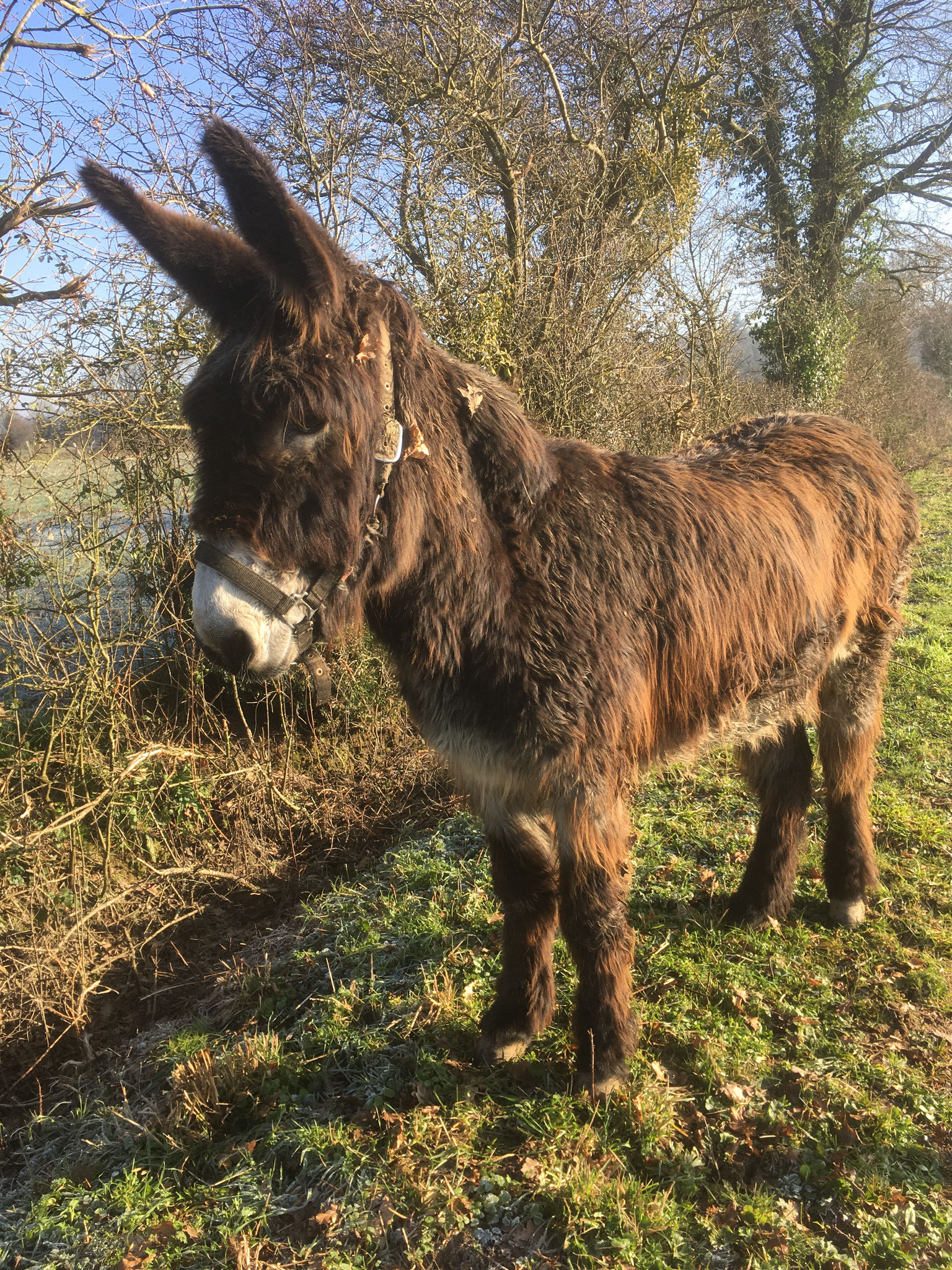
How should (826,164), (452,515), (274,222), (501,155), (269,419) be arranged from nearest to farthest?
(274,222)
(269,419)
(452,515)
(501,155)
(826,164)

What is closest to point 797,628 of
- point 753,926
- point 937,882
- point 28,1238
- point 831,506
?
point 831,506

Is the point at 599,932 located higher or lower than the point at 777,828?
higher

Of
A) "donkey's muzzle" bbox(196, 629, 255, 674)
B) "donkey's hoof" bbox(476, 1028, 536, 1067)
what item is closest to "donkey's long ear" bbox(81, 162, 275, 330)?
"donkey's muzzle" bbox(196, 629, 255, 674)

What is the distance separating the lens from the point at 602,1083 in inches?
91.4

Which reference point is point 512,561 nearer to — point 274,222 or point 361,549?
point 361,549

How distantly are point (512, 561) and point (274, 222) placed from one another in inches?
40.9

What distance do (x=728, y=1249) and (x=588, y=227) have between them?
752 cm

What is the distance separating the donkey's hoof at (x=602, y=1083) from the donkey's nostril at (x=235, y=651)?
6.06ft

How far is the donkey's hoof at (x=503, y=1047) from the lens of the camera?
2545 millimetres

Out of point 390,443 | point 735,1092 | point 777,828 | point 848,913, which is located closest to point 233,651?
point 390,443

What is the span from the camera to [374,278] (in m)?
1.90

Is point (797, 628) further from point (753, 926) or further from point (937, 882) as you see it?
point (937, 882)

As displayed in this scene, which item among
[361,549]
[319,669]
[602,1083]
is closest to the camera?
[361,549]

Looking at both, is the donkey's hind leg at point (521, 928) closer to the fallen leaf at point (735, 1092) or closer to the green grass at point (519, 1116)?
the green grass at point (519, 1116)
